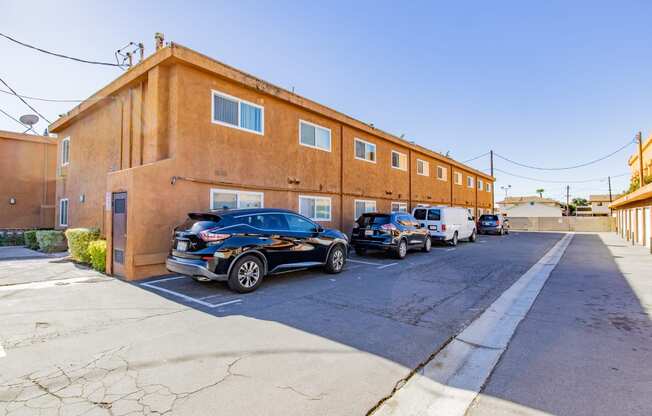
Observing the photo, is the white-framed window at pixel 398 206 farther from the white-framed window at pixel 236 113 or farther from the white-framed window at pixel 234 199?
the white-framed window at pixel 236 113

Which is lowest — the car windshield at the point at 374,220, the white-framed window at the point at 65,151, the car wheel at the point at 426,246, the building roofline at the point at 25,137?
the car wheel at the point at 426,246

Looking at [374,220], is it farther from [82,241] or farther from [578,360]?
[82,241]

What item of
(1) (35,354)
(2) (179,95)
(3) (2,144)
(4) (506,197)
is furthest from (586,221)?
(3) (2,144)

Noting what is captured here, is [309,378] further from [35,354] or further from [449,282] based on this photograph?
[449,282]

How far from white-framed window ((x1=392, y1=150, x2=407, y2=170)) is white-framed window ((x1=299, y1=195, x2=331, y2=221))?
269 inches

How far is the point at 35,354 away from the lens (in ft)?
12.9

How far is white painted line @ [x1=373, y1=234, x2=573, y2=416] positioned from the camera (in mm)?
2928

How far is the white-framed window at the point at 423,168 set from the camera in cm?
2231

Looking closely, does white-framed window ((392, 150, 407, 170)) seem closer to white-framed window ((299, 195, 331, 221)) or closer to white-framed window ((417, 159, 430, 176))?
white-framed window ((417, 159, 430, 176))

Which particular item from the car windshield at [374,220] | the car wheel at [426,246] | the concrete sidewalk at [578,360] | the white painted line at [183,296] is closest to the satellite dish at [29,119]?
the white painted line at [183,296]

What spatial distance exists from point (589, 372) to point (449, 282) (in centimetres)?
448

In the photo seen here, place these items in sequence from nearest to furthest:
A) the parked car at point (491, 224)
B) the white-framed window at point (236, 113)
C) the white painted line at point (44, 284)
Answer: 1. the white painted line at point (44, 284)
2. the white-framed window at point (236, 113)
3. the parked car at point (491, 224)

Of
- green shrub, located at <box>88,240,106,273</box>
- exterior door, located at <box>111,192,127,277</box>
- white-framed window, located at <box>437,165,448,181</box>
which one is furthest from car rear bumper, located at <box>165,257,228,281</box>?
white-framed window, located at <box>437,165,448,181</box>

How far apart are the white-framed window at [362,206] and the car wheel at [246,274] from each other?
929cm
